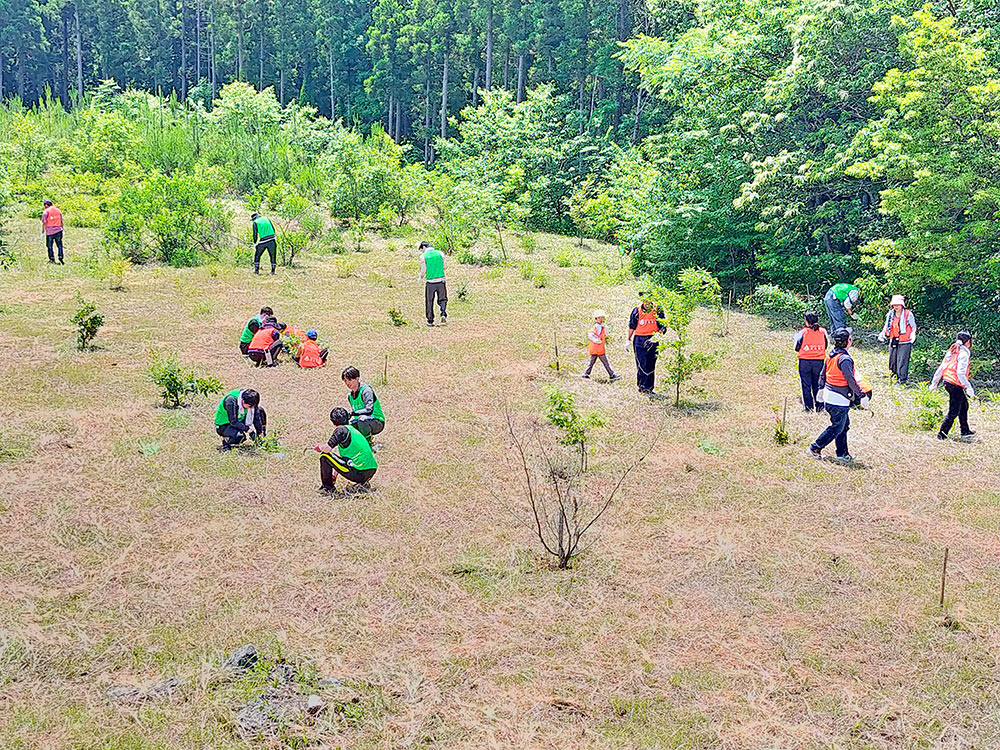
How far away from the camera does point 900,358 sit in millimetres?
12695

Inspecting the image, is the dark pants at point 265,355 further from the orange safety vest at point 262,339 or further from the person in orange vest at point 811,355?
the person in orange vest at point 811,355

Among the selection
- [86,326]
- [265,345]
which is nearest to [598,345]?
[265,345]

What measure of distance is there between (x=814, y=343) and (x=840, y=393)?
1979 mm

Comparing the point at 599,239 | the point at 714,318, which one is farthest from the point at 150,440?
the point at 599,239

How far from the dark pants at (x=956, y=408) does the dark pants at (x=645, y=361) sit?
359 cm

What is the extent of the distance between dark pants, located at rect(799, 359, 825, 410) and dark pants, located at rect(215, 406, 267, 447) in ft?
22.1

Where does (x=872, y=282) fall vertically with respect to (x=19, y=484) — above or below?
above

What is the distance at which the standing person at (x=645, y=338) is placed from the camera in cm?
1169

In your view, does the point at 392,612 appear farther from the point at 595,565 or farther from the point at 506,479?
the point at 506,479

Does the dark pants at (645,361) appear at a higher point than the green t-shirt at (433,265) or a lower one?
lower

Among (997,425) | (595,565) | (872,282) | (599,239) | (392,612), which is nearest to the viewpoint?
(392,612)

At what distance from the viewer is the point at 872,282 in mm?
14711

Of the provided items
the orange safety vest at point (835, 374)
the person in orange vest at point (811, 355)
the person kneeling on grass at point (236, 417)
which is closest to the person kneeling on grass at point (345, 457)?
the person kneeling on grass at point (236, 417)

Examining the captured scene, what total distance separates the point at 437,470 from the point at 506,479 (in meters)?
0.75
